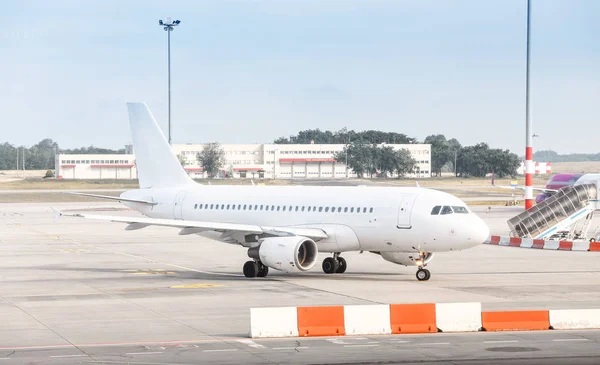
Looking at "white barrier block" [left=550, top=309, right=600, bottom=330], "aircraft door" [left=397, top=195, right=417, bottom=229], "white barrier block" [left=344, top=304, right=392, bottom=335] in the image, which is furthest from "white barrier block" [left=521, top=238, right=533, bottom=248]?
"white barrier block" [left=344, top=304, right=392, bottom=335]

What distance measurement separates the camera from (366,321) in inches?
1024

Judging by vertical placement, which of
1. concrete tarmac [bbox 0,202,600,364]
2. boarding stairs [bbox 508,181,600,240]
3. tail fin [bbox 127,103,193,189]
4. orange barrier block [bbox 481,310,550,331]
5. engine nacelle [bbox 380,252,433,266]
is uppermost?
tail fin [bbox 127,103,193,189]

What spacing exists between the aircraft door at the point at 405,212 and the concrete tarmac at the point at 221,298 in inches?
87.8

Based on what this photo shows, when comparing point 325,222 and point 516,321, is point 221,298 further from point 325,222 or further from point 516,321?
point 516,321

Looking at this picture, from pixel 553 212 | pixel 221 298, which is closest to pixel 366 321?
pixel 221 298

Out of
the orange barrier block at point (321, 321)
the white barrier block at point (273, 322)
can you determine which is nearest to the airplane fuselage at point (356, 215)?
the orange barrier block at point (321, 321)

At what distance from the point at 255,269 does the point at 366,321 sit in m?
14.6

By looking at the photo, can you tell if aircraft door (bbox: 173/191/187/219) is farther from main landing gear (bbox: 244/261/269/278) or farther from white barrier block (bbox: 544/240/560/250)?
white barrier block (bbox: 544/240/560/250)

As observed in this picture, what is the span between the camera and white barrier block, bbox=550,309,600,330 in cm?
2680

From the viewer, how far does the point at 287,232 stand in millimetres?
39594

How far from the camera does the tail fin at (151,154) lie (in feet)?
158

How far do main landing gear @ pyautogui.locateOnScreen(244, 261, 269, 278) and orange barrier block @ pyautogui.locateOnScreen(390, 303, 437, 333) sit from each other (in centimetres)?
1418

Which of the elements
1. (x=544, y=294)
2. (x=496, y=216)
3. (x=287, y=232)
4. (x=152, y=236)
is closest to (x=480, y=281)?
(x=544, y=294)

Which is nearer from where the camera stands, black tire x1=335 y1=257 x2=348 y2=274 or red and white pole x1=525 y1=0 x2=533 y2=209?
black tire x1=335 y1=257 x2=348 y2=274
